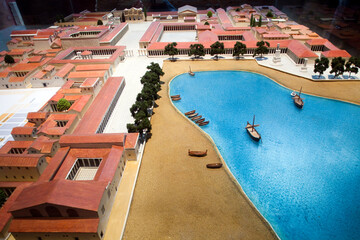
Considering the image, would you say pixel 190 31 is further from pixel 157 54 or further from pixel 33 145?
pixel 33 145

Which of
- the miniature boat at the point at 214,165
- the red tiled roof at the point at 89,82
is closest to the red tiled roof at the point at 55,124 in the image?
the red tiled roof at the point at 89,82

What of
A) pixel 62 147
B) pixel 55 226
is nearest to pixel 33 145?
pixel 62 147

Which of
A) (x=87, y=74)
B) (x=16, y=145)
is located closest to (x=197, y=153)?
(x=16, y=145)

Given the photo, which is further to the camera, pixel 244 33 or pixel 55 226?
pixel 244 33

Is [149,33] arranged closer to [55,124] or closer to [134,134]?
[55,124]

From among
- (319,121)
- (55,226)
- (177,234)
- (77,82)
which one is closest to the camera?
(55,226)

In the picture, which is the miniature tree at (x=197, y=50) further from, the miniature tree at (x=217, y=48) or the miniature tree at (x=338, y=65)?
the miniature tree at (x=338, y=65)
